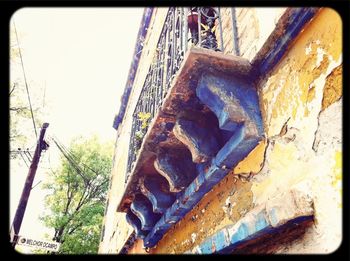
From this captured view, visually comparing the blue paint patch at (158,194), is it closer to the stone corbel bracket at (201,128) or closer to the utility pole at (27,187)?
the stone corbel bracket at (201,128)

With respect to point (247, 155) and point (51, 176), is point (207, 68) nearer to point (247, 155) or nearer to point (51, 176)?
point (247, 155)

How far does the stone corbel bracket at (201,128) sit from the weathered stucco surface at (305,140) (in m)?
0.12

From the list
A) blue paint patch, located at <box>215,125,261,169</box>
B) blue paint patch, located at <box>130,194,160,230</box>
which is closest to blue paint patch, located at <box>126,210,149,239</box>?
blue paint patch, located at <box>130,194,160,230</box>

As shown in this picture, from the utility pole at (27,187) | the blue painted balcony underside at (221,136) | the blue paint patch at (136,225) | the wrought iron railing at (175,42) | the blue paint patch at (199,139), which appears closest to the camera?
the blue painted balcony underside at (221,136)

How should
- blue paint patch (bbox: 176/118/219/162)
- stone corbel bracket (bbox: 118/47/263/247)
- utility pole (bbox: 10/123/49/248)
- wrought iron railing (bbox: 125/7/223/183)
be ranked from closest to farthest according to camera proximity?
stone corbel bracket (bbox: 118/47/263/247)
blue paint patch (bbox: 176/118/219/162)
wrought iron railing (bbox: 125/7/223/183)
utility pole (bbox: 10/123/49/248)

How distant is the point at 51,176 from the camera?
2092 cm

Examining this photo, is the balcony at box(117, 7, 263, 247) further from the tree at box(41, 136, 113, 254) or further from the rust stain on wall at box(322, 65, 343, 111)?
the tree at box(41, 136, 113, 254)

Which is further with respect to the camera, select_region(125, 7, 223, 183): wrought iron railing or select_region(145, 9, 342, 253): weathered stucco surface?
select_region(125, 7, 223, 183): wrought iron railing

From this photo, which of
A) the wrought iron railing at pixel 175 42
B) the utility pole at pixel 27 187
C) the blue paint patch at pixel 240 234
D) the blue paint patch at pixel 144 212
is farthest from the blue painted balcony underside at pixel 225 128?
the utility pole at pixel 27 187

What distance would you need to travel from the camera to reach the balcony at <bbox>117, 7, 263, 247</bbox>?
76.5 inches

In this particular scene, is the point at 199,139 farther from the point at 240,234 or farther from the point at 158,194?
the point at 158,194

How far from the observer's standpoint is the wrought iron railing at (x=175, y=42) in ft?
8.90

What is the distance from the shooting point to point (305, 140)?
5.14 ft
